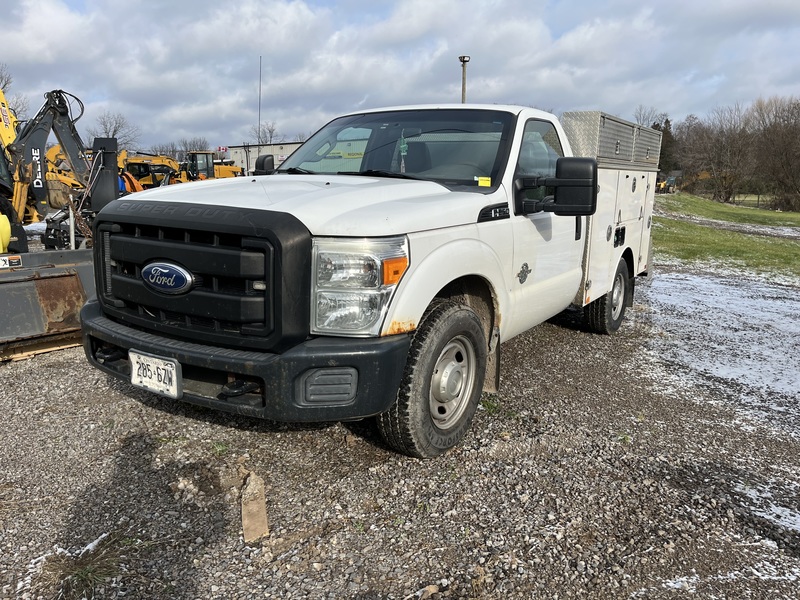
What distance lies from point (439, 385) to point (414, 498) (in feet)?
2.01

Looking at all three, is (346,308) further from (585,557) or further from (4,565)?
(4,565)

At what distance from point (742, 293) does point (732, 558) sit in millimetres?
7931

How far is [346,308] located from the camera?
282 centimetres

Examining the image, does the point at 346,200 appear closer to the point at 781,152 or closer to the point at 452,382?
the point at 452,382

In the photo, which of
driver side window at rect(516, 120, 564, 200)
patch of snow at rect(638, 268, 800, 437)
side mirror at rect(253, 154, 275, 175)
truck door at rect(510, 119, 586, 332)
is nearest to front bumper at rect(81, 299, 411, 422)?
truck door at rect(510, 119, 586, 332)

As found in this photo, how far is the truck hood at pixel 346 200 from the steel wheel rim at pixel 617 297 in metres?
3.20

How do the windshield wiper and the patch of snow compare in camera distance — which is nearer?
the windshield wiper

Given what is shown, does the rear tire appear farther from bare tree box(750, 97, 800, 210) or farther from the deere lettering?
bare tree box(750, 97, 800, 210)

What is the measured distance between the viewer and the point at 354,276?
279cm

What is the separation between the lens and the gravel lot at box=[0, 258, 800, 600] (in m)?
2.52

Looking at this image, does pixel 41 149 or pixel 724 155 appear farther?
pixel 724 155

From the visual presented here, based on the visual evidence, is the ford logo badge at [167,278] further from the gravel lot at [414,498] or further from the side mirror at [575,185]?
the side mirror at [575,185]

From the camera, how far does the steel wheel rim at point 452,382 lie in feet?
11.0

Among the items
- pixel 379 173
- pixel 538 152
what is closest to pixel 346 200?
pixel 379 173
